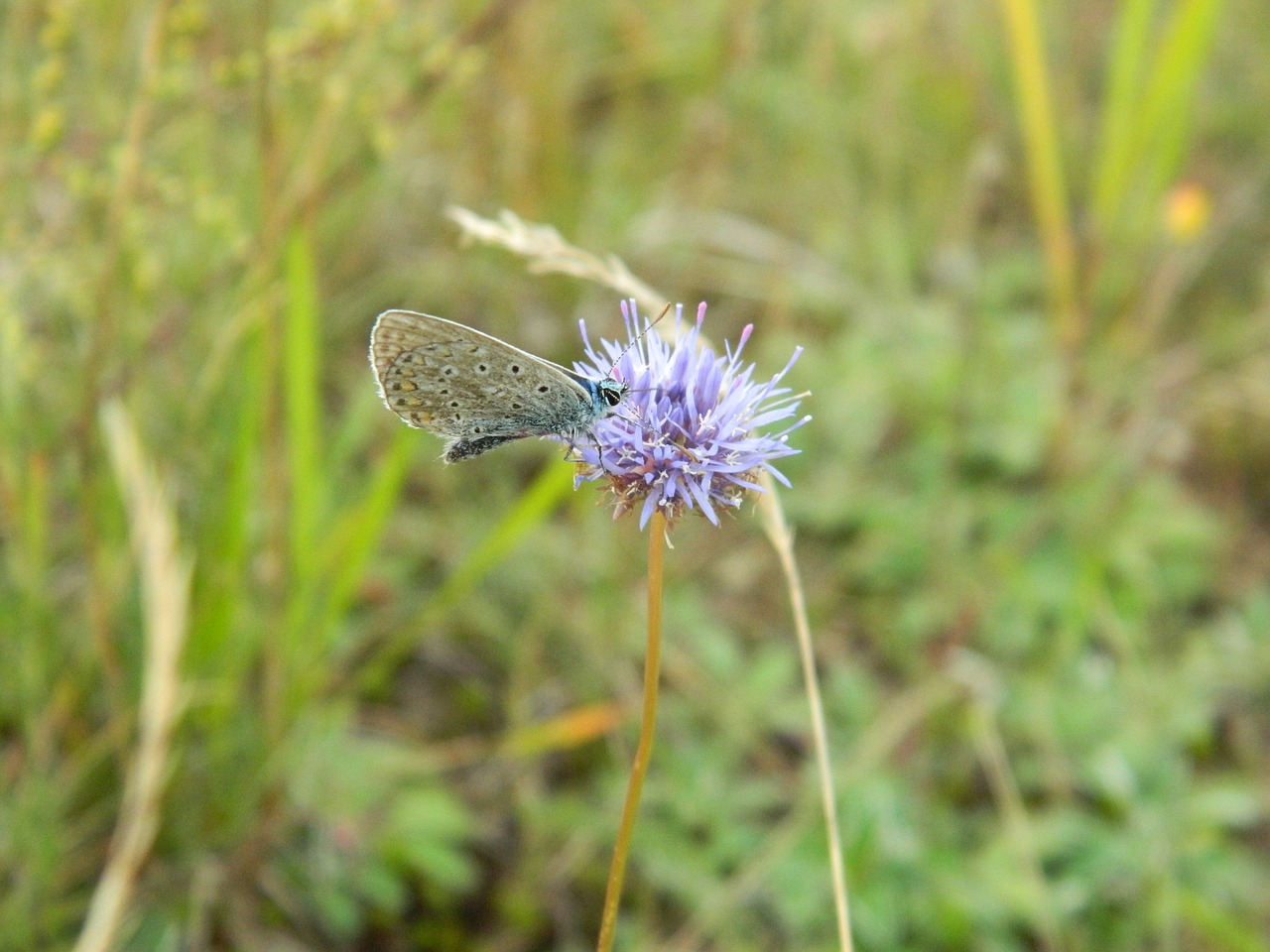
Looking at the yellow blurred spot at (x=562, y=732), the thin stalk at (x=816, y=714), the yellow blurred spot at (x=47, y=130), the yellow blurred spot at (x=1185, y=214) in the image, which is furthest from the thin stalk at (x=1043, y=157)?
the yellow blurred spot at (x=47, y=130)

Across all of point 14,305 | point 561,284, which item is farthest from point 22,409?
point 561,284

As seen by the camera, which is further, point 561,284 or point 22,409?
point 561,284

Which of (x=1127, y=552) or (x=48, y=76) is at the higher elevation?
(x=1127, y=552)

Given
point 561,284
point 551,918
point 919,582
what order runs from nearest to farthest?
point 551,918 → point 919,582 → point 561,284

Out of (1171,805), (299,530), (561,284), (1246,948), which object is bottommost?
(1246,948)

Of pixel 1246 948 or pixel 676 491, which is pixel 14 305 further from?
pixel 1246 948

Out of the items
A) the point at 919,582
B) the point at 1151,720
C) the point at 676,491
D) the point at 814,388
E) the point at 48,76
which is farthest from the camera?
the point at 814,388
